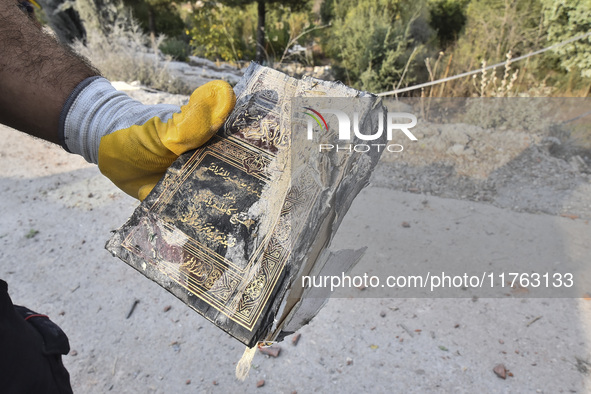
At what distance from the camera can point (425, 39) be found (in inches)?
326

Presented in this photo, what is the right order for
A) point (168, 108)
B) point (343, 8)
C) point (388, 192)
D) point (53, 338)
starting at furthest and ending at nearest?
point (343, 8), point (388, 192), point (168, 108), point (53, 338)

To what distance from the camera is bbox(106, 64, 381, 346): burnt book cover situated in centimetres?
109

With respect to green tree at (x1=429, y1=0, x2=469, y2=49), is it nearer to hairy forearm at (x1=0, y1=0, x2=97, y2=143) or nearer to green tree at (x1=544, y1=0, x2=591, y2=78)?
green tree at (x1=544, y1=0, x2=591, y2=78)

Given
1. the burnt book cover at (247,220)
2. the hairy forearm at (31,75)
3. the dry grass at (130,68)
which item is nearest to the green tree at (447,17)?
the dry grass at (130,68)

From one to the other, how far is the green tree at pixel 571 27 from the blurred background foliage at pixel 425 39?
2cm

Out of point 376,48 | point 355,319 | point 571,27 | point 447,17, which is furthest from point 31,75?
point 447,17

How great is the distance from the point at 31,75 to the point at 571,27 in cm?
794

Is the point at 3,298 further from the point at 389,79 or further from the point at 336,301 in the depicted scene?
the point at 389,79

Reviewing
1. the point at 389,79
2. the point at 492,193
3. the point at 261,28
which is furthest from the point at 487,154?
the point at 261,28

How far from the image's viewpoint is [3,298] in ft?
3.29

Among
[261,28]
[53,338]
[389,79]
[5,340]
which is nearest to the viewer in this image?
[5,340]

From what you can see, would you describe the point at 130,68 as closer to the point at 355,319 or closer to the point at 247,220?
the point at 355,319

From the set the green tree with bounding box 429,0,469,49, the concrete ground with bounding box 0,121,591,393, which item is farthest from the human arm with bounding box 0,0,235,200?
the green tree with bounding box 429,0,469,49

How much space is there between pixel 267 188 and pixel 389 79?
19.2 ft
